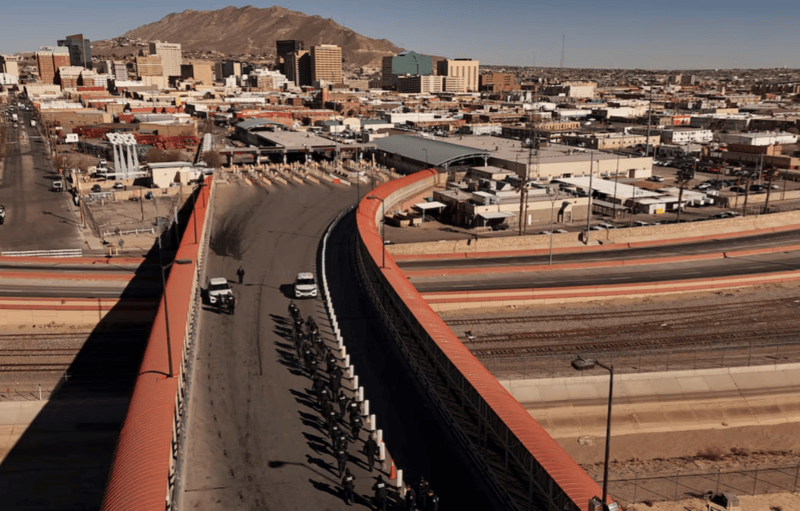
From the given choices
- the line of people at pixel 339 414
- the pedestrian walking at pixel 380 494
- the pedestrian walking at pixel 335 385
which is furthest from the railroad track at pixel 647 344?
the pedestrian walking at pixel 380 494

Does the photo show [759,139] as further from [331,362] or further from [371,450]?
[371,450]

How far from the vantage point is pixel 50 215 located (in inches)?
2085

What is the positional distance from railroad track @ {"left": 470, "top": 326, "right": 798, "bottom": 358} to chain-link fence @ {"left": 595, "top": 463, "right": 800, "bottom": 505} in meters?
8.69

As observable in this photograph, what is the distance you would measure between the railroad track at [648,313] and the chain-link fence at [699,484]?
1272 cm

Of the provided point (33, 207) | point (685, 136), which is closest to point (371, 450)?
point (33, 207)

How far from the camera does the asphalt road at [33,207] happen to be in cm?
4522

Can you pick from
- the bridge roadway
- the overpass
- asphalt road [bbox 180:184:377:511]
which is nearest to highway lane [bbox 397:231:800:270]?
asphalt road [bbox 180:184:377:511]

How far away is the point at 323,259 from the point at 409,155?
134ft

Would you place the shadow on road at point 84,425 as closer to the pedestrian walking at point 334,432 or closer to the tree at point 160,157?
the pedestrian walking at point 334,432

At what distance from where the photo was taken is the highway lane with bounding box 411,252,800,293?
124 ft

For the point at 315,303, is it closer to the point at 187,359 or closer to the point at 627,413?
the point at 187,359

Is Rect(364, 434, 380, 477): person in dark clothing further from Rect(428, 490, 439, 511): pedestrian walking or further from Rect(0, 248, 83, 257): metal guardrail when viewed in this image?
Rect(0, 248, 83, 257): metal guardrail

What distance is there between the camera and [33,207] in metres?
56.0

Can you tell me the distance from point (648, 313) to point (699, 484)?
15333 mm
